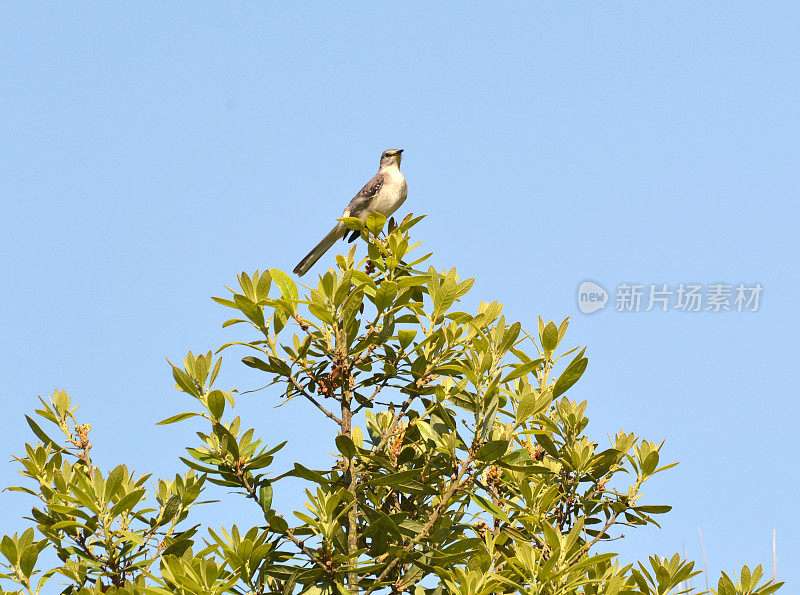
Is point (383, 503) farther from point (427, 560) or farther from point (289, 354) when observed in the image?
point (289, 354)

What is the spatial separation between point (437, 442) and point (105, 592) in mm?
1767

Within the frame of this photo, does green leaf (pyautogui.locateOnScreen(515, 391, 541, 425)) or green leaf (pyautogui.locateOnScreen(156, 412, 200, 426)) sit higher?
green leaf (pyautogui.locateOnScreen(515, 391, 541, 425))

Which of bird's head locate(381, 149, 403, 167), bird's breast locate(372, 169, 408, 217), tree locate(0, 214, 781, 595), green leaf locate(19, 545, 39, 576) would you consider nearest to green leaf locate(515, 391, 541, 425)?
tree locate(0, 214, 781, 595)

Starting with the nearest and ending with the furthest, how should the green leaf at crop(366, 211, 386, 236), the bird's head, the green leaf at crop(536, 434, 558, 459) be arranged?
the green leaf at crop(536, 434, 558, 459) → the green leaf at crop(366, 211, 386, 236) → the bird's head

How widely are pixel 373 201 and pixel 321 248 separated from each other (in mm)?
805

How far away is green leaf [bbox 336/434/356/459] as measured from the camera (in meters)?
3.74

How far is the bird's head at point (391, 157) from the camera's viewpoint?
967 cm

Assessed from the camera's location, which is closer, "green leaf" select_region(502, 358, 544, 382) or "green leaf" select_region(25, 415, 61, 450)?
"green leaf" select_region(502, 358, 544, 382)

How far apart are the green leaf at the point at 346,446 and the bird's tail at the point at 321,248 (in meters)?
4.61

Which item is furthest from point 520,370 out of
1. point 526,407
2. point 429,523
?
point 429,523

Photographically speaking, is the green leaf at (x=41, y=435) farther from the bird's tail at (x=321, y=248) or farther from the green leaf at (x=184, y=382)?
the bird's tail at (x=321, y=248)

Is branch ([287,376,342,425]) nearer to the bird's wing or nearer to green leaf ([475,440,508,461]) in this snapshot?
green leaf ([475,440,508,461])

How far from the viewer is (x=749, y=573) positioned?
13.1ft

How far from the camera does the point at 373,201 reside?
29.0 feet
